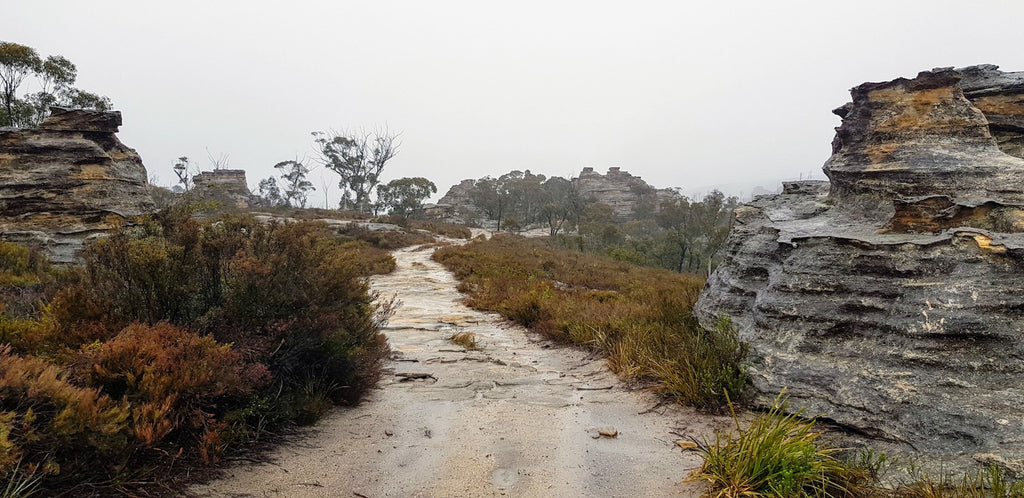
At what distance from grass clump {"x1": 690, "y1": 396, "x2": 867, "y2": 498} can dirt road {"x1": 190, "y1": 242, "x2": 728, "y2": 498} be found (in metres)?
0.25

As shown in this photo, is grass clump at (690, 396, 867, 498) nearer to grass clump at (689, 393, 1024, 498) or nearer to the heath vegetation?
grass clump at (689, 393, 1024, 498)

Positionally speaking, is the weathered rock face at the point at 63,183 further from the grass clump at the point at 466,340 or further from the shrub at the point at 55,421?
the shrub at the point at 55,421

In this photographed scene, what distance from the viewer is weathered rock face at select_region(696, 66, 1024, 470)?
314cm

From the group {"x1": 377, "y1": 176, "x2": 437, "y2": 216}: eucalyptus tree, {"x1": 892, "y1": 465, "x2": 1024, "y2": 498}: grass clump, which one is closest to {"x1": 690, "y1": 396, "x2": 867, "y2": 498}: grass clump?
{"x1": 892, "y1": 465, "x2": 1024, "y2": 498}: grass clump

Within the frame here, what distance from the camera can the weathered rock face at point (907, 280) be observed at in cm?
314

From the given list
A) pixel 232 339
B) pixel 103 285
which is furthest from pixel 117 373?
pixel 103 285

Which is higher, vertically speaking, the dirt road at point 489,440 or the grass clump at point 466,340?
the dirt road at point 489,440

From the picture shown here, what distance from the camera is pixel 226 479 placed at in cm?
279

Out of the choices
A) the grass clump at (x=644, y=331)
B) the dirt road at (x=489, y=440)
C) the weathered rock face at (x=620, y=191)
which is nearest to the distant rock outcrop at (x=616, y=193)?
the weathered rock face at (x=620, y=191)

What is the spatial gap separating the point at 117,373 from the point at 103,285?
1.15 metres

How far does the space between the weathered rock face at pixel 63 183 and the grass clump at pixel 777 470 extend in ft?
46.2

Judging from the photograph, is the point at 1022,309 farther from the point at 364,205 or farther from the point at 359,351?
the point at 364,205

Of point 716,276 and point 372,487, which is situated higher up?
point 716,276

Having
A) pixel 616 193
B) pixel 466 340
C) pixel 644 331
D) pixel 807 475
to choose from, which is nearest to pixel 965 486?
pixel 807 475
